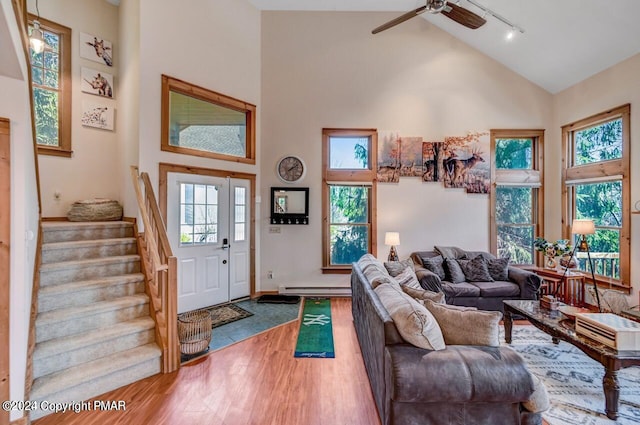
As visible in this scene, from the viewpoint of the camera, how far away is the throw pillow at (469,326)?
6.24 ft

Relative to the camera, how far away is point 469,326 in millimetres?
1939

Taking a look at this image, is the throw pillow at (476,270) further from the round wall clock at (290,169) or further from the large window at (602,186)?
the round wall clock at (290,169)

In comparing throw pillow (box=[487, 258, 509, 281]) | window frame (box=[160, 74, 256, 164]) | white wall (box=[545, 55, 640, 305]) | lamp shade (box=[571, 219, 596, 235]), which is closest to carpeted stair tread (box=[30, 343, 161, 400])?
window frame (box=[160, 74, 256, 164])

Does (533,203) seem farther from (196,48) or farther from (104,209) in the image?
(104,209)

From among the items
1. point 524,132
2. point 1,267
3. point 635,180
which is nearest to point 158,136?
point 1,267

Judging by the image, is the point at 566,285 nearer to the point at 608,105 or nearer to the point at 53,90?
the point at 608,105

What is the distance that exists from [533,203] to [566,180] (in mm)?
617

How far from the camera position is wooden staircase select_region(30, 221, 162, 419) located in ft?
7.45

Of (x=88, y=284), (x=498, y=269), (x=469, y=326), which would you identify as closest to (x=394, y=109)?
(x=498, y=269)

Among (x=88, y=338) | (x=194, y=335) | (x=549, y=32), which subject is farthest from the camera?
(x=549, y=32)

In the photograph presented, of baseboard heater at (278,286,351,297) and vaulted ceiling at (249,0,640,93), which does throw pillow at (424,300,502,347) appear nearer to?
baseboard heater at (278,286,351,297)

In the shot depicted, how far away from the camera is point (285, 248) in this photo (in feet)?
17.1

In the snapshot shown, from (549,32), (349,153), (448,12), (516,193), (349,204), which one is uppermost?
(549,32)

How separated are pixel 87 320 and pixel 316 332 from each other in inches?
94.6
